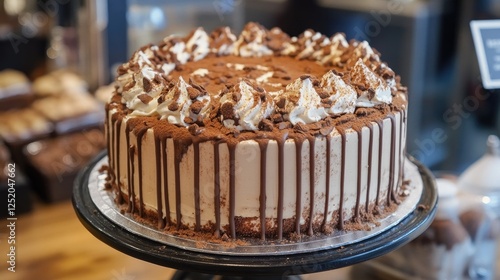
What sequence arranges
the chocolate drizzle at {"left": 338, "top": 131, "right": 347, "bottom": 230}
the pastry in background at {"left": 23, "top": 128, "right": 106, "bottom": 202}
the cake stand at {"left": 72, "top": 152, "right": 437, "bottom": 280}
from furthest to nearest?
the pastry in background at {"left": 23, "top": 128, "right": 106, "bottom": 202}
the chocolate drizzle at {"left": 338, "top": 131, "right": 347, "bottom": 230}
the cake stand at {"left": 72, "top": 152, "right": 437, "bottom": 280}

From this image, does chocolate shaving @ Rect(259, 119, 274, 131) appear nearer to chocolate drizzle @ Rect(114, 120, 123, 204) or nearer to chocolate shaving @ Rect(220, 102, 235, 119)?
chocolate shaving @ Rect(220, 102, 235, 119)

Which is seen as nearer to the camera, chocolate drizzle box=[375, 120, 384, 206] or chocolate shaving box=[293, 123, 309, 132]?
chocolate shaving box=[293, 123, 309, 132]

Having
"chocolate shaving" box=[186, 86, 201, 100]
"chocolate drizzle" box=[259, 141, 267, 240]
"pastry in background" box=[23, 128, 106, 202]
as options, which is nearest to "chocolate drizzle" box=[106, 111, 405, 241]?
"chocolate drizzle" box=[259, 141, 267, 240]

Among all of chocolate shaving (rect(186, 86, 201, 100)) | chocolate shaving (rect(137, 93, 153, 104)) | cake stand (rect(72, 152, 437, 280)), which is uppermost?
chocolate shaving (rect(186, 86, 201, 100))

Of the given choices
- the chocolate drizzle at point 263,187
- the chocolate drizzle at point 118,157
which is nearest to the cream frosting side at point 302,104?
the chocolate drizzle at point 263,187

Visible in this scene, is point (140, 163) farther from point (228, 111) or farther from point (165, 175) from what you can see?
point (228, 111)

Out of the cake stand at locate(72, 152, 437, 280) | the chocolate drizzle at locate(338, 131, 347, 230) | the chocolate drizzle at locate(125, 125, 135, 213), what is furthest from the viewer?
the chocolate drizzle at locate(125, 125, 135, 213)

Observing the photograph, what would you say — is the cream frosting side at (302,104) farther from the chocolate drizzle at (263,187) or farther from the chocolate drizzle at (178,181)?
the chocolate drizzle at (178,181)
